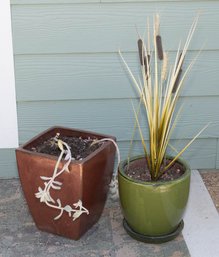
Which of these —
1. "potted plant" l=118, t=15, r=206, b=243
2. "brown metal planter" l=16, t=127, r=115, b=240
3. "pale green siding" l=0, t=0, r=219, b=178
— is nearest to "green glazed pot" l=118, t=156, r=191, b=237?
"potted plant" l=118, t=15, r=206, b=243

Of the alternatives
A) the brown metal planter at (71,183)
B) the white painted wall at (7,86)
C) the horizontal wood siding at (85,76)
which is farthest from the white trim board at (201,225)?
the white painted wall at (7,86)

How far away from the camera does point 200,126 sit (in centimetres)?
288

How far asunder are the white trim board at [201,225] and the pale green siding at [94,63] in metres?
0.33

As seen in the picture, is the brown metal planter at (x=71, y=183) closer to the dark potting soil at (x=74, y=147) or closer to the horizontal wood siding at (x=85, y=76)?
the dark potting soil at (x=74, y=147)

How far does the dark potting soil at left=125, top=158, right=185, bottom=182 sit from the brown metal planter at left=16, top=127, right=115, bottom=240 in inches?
3.8

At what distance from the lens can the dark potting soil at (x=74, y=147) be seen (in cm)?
231

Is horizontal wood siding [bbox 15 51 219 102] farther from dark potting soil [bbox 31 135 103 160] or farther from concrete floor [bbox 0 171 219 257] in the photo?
concrete floor [bbox 0 171 219 257]

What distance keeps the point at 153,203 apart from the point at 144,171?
0.21 metres

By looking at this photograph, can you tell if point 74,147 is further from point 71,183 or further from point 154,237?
point 154,237

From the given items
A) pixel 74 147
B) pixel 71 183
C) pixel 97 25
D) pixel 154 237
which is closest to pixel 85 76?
pixel 97 25

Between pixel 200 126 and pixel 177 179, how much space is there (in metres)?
0.75

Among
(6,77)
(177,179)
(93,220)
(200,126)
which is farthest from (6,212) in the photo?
(200,126)

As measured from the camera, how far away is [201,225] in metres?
2.46

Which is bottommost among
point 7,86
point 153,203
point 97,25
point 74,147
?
point 153,203
